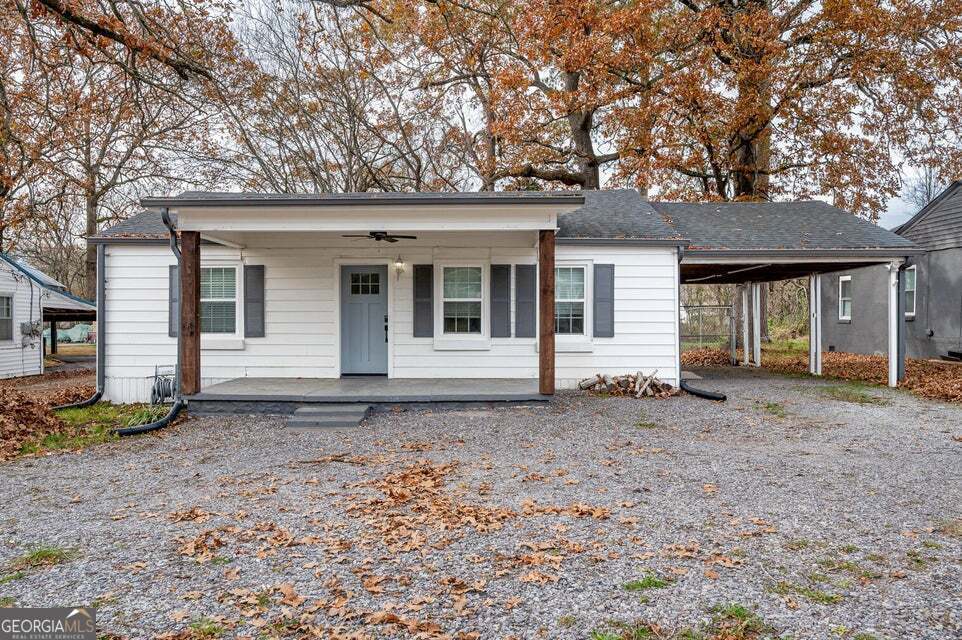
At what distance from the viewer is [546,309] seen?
7.86 meters

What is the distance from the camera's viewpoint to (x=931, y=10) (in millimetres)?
15883

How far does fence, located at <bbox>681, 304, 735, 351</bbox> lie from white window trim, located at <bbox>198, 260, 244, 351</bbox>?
12.4 meters

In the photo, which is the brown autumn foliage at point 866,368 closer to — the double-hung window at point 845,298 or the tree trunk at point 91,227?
the double-hung window at point 845,298

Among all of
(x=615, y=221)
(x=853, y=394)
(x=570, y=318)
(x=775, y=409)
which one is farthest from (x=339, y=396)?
(x=853, y=394)

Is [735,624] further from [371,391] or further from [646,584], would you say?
[371,391]

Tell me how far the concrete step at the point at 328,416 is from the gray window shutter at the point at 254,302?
258cm

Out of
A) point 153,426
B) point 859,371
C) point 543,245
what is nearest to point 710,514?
point 543,245

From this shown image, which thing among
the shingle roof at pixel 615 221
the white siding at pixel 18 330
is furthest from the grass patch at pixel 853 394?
the white siding at pixel 18 330

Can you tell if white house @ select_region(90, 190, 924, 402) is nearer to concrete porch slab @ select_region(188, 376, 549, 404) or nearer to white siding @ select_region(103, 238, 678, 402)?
white siding @ select_region(103, 238, 678, 402)

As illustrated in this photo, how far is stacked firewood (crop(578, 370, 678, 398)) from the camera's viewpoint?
9633 millimetres

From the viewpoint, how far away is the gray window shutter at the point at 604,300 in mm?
9922

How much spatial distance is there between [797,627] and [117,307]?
10.9 meters

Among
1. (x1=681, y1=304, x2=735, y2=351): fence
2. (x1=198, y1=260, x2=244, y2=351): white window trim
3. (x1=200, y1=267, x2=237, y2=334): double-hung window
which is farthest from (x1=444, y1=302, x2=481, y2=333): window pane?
(x1=681, y1=304, x2=735, y2=351): fence

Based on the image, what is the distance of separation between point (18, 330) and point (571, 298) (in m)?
15.5
